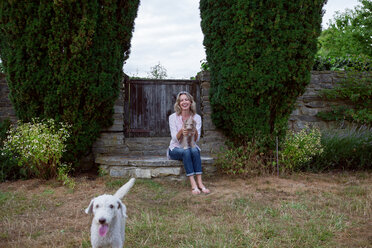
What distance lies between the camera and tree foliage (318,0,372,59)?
11734 millimetres

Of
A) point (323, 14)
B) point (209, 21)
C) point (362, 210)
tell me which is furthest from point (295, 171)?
point (209, 21)

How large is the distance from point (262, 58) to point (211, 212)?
9.45ft

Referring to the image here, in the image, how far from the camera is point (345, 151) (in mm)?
5508

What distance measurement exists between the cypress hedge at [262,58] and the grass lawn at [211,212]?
3.64 ft

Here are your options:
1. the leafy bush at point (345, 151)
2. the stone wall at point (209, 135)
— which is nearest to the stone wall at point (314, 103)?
the leafy bush at point (345, 151)

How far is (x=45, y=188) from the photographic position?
4.34 metres

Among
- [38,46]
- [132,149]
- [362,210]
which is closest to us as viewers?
[362,210]

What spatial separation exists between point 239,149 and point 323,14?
290 cm

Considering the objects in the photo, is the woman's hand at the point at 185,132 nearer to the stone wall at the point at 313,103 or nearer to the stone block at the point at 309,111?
the stone wall at the point at 313,103

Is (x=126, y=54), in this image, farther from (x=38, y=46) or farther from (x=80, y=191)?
(x=80, y=191)

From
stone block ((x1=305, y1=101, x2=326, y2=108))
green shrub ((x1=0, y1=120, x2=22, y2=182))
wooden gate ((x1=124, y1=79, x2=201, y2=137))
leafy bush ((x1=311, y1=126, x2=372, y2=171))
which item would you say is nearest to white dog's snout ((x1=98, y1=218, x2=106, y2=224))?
green shrub ((x1=0, y1=120, x2=22, y2=182))

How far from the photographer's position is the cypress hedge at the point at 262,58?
4.91 metres

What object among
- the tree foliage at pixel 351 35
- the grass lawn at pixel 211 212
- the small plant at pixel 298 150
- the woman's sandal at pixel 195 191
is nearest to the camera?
the grass lawn at pixel 211 212

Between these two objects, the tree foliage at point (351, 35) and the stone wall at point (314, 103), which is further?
the tree foliage at point (351, 35)
